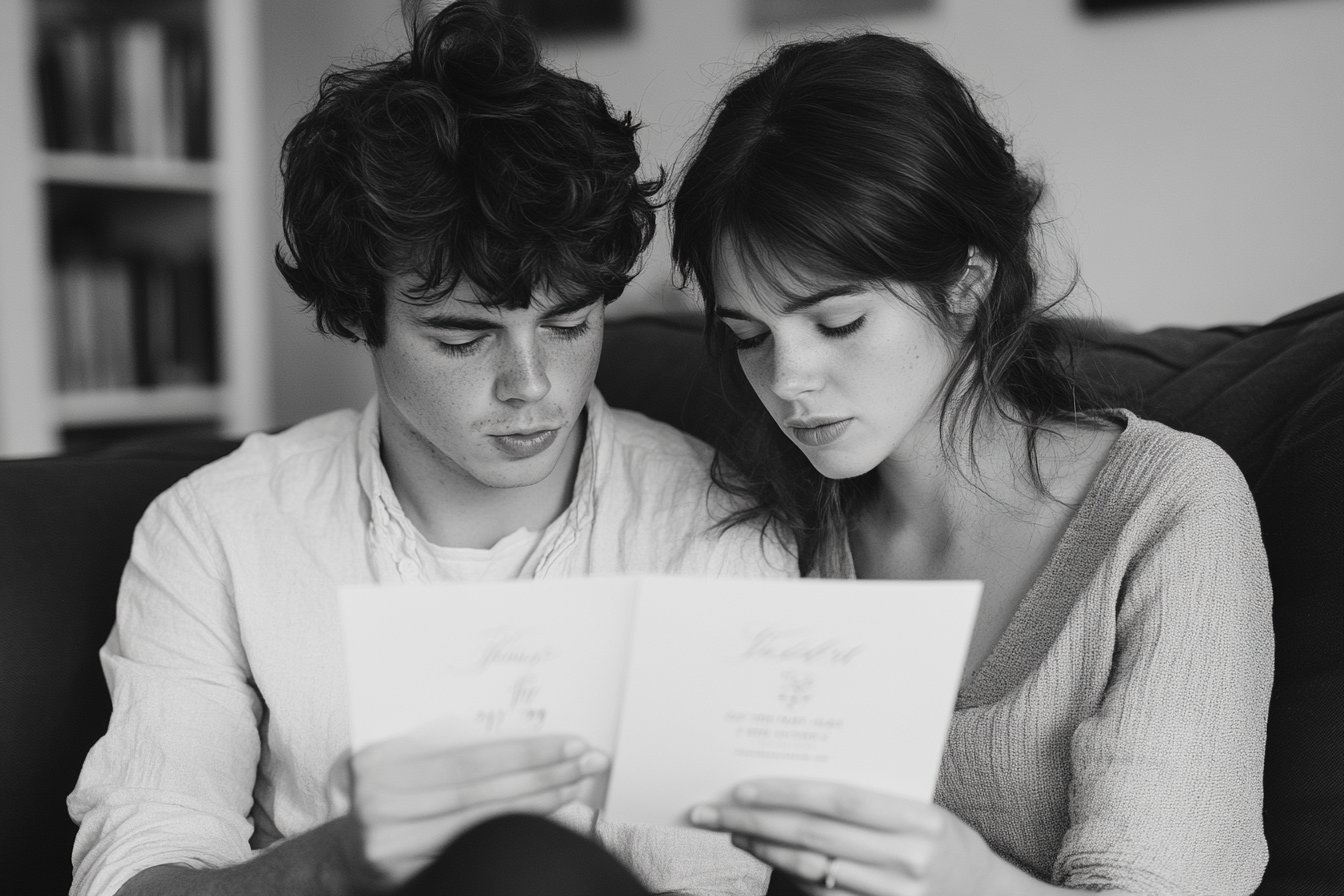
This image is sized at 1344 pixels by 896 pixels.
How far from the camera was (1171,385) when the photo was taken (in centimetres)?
133

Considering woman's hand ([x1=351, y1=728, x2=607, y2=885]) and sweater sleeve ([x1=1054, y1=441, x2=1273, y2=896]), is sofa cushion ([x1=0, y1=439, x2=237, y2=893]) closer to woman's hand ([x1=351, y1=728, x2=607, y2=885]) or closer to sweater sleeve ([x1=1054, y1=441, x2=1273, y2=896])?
woman's hand ([x1=351, y1=728, x2=607, y2=885])

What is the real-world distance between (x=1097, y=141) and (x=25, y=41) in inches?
88.9

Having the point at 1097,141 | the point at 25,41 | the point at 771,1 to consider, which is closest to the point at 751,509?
the point at 1097,141

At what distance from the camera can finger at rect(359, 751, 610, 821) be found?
0.83 metres

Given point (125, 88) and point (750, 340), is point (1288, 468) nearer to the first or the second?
point (750, 340)

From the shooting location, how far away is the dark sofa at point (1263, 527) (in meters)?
1.02

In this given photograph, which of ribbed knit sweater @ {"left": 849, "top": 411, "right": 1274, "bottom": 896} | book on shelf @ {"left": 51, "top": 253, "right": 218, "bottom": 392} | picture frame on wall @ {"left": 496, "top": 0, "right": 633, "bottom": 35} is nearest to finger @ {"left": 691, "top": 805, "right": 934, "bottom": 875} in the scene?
ribbed knit sweater @ {"left": 849, "top": 411, "right": 1274, "bottom": 896}

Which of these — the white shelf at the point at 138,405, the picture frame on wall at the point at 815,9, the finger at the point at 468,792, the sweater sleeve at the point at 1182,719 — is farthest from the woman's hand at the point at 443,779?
the white shelf at the point at 138,405

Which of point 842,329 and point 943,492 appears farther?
point 943,492

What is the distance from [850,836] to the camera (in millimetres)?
816

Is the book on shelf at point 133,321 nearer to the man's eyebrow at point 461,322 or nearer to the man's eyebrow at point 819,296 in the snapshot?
the man's eyebrow at point 461,322

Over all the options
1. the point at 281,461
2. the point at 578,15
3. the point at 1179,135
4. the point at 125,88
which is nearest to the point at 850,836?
the point at 281,461

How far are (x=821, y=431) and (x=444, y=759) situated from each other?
1.59 feet

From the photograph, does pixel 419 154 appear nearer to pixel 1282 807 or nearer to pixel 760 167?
pixel 760 167
